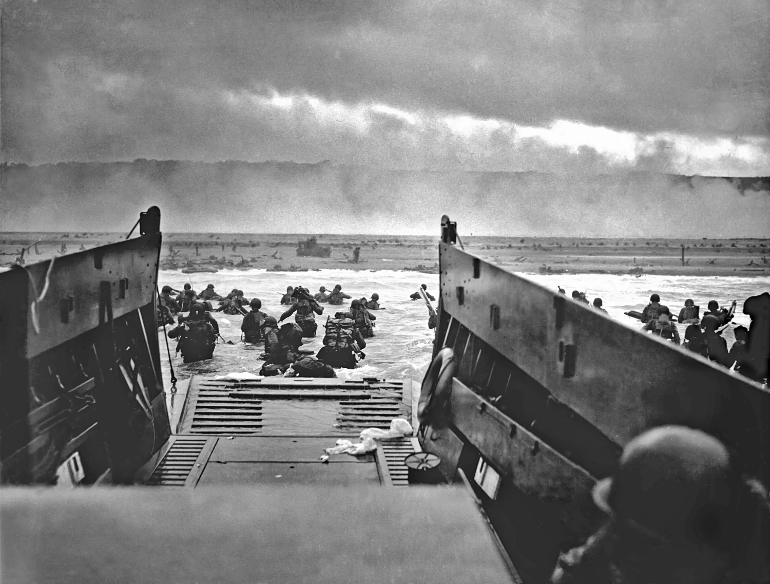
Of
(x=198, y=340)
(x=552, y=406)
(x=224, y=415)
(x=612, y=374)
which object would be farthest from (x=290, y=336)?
(x=612, y=374)

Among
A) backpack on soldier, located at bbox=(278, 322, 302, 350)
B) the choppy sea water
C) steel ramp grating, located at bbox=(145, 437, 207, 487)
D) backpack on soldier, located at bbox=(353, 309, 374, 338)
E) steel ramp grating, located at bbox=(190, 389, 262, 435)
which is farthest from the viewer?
backpack on soldier, located at bbox=(353, 309, 374, 338)

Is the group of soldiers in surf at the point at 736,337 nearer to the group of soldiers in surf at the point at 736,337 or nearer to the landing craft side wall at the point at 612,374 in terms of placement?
the group of soldiers in surf at the point at 736,337

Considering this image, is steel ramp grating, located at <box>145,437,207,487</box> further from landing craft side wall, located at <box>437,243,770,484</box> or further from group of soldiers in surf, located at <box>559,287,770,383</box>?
group of soldiers in surf, located at <box>559,287,770,383</box>

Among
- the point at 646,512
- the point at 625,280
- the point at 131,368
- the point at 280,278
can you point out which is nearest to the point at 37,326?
the point at 131,368

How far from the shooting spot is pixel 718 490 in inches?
47.6

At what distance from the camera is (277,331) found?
3.75 meters

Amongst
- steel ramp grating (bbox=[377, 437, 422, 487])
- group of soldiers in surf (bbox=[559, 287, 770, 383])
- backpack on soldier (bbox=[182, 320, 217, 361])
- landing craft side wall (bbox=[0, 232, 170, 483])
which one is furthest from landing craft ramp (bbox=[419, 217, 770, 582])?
backpack on soldier (bbox=[182, 320, 217, 361])

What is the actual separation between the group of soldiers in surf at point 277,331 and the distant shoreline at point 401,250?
0.25 meters

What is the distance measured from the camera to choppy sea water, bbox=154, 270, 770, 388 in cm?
340

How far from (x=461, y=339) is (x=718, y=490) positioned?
1402 millimetres

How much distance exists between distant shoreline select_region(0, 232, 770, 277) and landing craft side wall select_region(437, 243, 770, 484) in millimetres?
602

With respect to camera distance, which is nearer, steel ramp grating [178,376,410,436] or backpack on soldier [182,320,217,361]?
steel ramp grating [178,376,410,436]

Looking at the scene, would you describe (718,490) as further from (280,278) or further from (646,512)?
(280,278)

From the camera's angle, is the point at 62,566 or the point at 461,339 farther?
the point at 461,339
